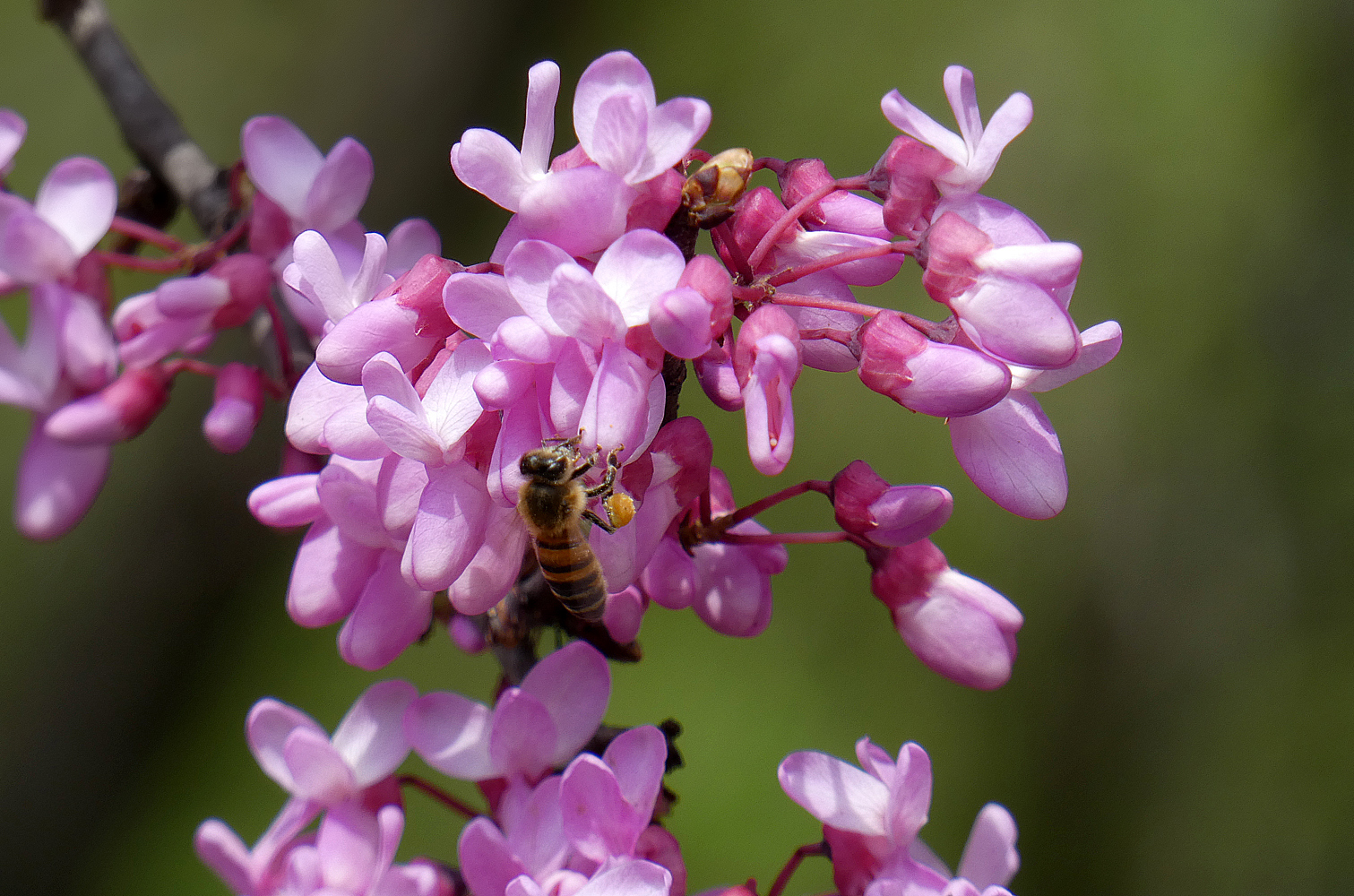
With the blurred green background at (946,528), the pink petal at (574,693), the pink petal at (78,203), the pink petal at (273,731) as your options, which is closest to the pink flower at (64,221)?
the pink petal at (78,203)

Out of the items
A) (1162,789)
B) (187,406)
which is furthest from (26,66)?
(1162,789)

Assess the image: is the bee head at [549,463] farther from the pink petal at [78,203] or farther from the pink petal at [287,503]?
the pink petal at [78,203]

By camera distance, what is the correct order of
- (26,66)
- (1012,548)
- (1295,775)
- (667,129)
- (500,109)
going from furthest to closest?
(500,109) → (26,66) → (1012,548) → (1295,775) → (667,129)

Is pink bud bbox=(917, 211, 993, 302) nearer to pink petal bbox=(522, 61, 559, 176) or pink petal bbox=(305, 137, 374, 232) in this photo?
pink petal bbox=(522, 61, 559, 176)

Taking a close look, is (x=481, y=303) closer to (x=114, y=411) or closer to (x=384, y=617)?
(x=384, y=617)

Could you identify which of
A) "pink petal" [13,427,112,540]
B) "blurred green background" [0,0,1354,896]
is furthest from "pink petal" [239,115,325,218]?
"blurred green background" [0,0,1354,896]

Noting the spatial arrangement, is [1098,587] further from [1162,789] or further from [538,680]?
[538,680]

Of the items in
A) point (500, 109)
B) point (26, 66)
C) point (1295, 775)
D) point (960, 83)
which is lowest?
point (1295, 775)
